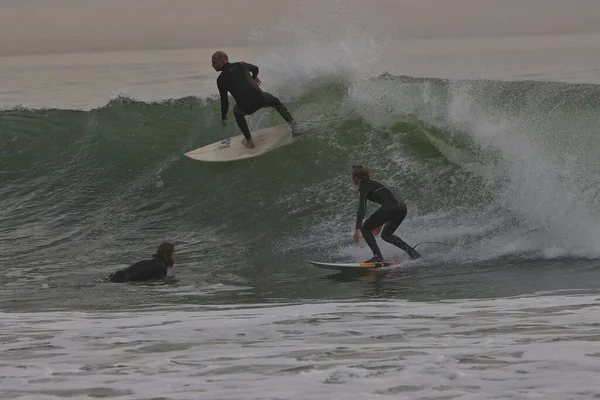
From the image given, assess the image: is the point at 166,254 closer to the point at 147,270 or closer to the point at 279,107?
the point at 147,270

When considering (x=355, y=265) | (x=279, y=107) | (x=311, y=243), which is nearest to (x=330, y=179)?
(x=279, y=107)

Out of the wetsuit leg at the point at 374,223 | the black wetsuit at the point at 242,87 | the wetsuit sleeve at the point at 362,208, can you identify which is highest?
the black wetsuit at the point at 242,87

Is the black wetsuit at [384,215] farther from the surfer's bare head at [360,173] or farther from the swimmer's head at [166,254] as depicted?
the swimmer's head at [166,254]

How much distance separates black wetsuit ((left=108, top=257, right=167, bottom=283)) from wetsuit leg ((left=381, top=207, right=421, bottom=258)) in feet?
7.92

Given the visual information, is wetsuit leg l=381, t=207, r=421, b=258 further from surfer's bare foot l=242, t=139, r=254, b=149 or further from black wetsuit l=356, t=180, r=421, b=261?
surfer's bare foot l=242, t=139, r=254, b=149

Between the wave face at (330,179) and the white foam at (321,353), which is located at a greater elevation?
the wave face at (330,179)

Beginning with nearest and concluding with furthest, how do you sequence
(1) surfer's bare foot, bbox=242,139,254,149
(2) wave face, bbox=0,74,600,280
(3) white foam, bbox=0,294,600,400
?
1. (3) white foam, bbox=0,294,600,400
2. (2) wave face, bbox=0,74,600,280
3. (1) surfer's bare foot, bbox=242,139,254,149

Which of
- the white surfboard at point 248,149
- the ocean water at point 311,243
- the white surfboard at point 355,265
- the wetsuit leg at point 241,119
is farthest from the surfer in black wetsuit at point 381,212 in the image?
the white surfboard at point 248,149

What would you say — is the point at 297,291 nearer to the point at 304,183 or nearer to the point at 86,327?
the point at 86,327

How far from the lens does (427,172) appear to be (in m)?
13.4

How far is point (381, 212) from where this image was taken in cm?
1053

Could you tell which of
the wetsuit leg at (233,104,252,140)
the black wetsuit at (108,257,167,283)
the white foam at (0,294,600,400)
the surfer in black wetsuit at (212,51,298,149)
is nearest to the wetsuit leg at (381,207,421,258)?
the black wetsuit at (108,257,167,283)

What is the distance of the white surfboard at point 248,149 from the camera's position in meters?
14.7

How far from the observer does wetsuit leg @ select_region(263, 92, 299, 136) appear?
44.9ft
